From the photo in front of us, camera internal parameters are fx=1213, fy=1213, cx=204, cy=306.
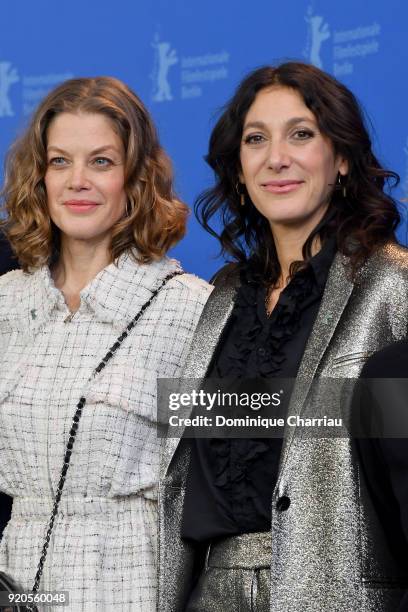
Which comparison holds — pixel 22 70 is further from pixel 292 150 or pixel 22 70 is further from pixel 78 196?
pixel 292 150

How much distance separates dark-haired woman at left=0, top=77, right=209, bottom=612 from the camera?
7.47 feet

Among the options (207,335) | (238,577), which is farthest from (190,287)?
(238,577)

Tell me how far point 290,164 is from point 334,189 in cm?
11

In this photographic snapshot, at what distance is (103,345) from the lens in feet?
7.89

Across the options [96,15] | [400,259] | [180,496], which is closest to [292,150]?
[400,259]

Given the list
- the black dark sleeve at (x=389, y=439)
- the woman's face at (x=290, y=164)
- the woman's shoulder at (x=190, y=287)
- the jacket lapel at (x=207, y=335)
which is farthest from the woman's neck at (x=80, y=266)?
the black dark sleeve at (x=389, y=439)

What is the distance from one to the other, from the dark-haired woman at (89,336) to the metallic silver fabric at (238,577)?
15 centimetres

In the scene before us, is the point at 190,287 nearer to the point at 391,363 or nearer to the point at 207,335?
the point at 207,335

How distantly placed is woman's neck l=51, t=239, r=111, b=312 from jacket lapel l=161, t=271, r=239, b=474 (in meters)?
0.26

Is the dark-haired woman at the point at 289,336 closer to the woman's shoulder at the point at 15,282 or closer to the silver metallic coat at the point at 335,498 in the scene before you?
the silver metallic coat at the point at 335,498

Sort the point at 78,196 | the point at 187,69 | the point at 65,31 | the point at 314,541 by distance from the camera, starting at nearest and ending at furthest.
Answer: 1. the point at 314,541
2. the point at 78,196
3. the point at 187,69
4. the point at 65,31

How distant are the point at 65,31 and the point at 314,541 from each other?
2.20m

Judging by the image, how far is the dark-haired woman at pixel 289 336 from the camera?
1979 millimetres

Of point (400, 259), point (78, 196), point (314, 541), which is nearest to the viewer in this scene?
point (314, 541)
